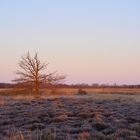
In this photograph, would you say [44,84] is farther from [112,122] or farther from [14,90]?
[112,122]

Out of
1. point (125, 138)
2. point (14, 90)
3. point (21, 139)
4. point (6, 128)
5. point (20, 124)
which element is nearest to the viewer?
point (21, 139)

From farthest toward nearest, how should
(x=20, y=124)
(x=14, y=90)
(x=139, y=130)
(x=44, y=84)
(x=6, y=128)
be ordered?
(x=14, y=90), (x=44, y=84), (x=20, y=124), (x=6, y=128), (x=139, y=130)

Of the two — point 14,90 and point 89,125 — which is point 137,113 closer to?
point 89,125

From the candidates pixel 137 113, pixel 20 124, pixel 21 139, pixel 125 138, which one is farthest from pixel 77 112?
pixel 21 139

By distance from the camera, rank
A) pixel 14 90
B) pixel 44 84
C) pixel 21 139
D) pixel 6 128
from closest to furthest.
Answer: pixel 21 139
pixel 6 128
pixel 44 84
pixel 14 90

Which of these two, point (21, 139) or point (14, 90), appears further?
point (14, 90)

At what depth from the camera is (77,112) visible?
24016mm

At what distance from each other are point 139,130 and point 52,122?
14.9 ft

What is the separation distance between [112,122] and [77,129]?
273 cm

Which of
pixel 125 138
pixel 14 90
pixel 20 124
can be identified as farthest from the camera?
pixel 14 90

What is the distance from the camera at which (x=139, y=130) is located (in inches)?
696

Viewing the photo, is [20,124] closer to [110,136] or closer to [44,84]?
[110,136]

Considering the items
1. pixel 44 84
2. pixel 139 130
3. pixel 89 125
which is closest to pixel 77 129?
pixel 89 125

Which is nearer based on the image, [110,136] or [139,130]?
[110,136]
